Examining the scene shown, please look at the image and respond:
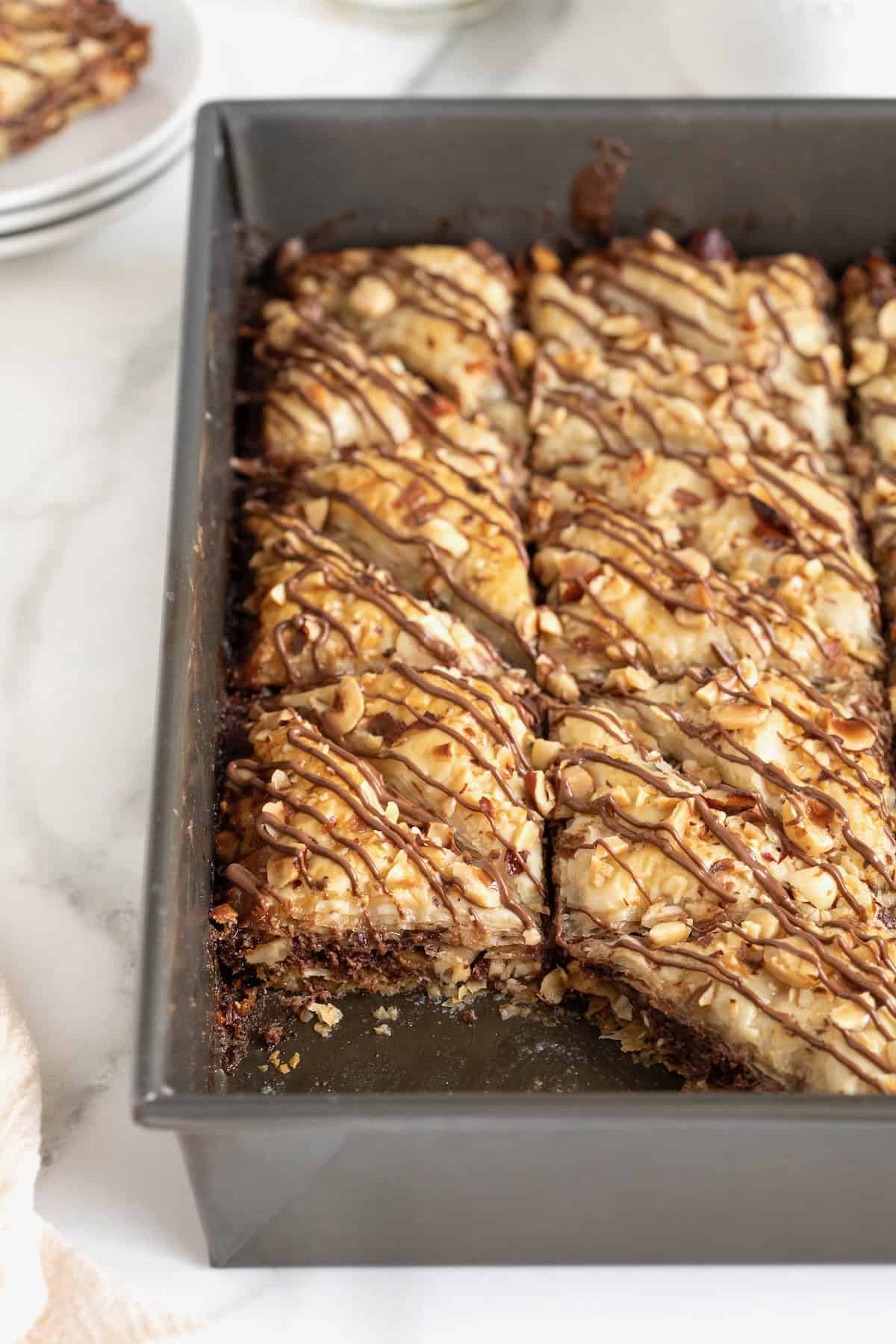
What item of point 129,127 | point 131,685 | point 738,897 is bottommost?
point 738,897

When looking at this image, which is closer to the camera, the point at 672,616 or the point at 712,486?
the point at 672,616

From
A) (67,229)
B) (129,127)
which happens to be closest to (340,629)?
(67,229)

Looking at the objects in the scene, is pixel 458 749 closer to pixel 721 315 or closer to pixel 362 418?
pixel 362 418

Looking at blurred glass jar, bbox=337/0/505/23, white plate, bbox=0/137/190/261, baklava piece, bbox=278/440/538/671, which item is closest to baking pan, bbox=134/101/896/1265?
baklava piece, bbox=278/440/538/671

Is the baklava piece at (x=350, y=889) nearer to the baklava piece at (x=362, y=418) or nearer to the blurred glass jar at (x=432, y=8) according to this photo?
the baklava piece at (x=362, y=418)

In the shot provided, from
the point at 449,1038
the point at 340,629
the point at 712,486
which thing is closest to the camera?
the point at 449,1038

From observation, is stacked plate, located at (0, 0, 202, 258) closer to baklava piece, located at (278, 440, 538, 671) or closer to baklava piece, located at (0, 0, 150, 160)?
baklava piece, located at (0, 0, 150, 160)
